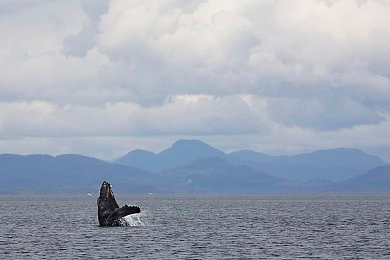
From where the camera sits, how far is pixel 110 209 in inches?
4117

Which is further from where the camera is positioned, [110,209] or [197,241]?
[110,209]

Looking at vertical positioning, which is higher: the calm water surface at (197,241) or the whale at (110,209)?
the whale at (110,209)

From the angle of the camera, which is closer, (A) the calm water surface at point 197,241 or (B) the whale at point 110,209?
(A) the calm water surface at point 197,241

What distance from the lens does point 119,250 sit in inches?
3088

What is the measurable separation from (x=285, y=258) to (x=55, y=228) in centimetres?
4789

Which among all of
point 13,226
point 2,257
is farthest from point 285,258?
point 13,226

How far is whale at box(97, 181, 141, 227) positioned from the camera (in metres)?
100

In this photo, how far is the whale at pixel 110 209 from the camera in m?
100

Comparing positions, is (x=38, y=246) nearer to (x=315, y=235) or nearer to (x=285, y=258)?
(x=285, y=258)

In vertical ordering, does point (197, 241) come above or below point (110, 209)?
below

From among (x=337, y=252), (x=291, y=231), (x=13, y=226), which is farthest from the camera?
(x=13, y=226)

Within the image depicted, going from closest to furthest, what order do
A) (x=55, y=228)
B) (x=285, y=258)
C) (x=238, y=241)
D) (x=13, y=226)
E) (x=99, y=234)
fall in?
(x=285, y=258)
(x=238, y=241)
(x=99, y=234)
(x=55, y=228)
(x=13, y=226)

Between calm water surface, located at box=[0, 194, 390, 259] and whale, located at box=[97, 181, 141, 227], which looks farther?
whale, located at box=[97, 181, 141, 227]

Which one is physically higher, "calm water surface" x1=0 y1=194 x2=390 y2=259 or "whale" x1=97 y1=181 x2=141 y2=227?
"whale" x1=97 y1=181 x2=141 y2=227
